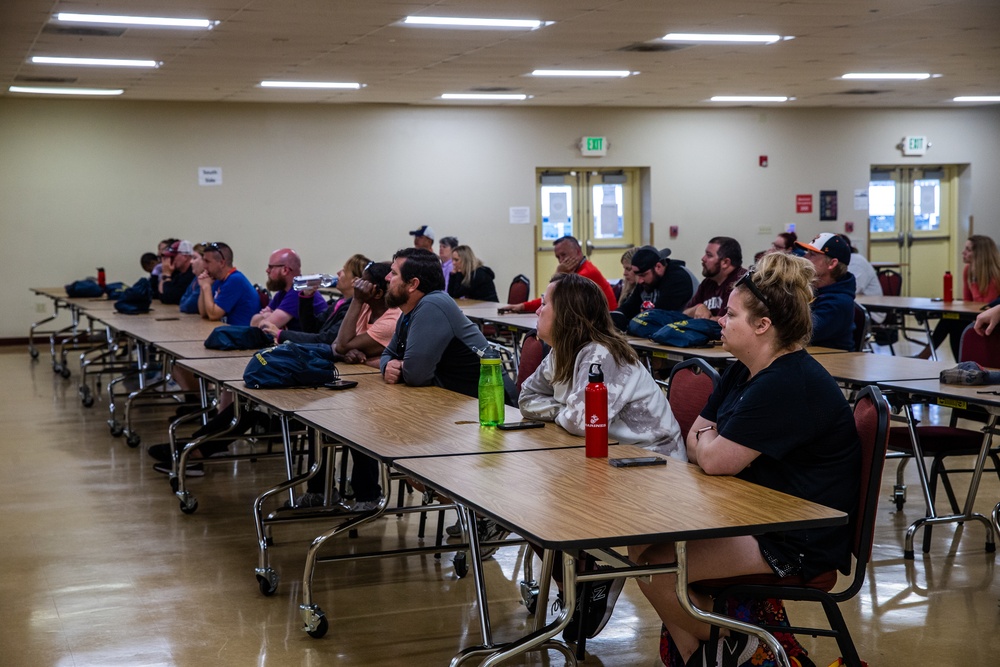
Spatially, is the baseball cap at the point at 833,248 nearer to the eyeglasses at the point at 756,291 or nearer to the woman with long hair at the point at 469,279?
the eyeglasses at the point at 756,291

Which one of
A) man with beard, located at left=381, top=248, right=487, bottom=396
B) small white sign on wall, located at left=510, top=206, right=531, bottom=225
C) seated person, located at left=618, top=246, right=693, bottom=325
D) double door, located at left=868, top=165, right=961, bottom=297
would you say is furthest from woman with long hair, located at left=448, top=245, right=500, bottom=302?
double door, located at left=868, top=165, right=961, bottom=297

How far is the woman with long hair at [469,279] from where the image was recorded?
33.2ft

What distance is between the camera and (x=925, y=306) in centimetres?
787

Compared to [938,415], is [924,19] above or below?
above

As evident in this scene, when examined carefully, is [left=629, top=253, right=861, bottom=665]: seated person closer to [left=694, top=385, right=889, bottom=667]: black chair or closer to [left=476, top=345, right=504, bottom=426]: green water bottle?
[left=694, top=385, right=889, bottom=667]: black chair

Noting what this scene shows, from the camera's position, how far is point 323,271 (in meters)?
13.8

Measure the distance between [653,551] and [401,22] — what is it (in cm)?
638

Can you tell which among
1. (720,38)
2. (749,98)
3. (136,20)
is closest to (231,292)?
(136,20)

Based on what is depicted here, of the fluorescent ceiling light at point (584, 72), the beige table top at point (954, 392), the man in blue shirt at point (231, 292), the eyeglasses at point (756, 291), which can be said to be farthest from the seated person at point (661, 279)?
the eyeglasses at point (756, 291)

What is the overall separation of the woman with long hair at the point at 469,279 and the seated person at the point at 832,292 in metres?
4.91

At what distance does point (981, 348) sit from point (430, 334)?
2.43 metres

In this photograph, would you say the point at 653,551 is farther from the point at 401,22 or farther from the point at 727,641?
the point at 401,22

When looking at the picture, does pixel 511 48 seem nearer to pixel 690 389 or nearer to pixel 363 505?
pixel 363 505

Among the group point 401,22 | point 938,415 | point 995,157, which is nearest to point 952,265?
point 995,157
